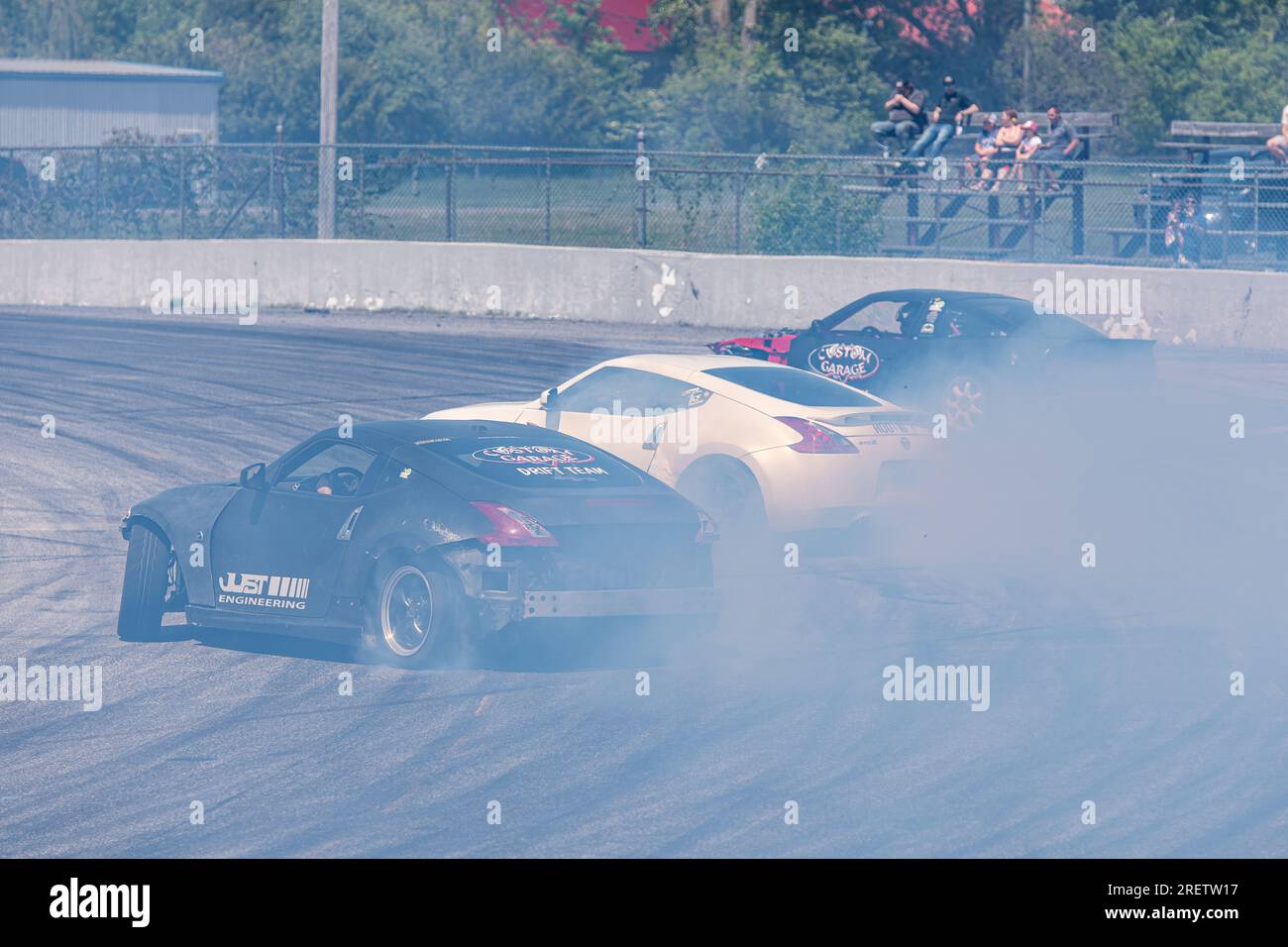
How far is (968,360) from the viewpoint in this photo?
18.4m

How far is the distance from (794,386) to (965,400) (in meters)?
4.42

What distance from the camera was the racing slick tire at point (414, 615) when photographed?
10281 millimetres

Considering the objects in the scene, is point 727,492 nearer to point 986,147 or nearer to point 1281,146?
point 1281,146

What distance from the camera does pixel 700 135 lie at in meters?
58.6

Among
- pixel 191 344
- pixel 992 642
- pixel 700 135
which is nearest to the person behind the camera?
pixel 992 642

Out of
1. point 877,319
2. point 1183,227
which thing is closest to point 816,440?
point 877,319

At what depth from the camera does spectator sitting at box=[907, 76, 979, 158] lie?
31984 mm

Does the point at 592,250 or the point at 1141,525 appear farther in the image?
the point at 592,250

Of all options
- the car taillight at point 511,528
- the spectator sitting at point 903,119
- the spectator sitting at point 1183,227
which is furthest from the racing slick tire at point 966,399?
the spectator sitting at point 903,119

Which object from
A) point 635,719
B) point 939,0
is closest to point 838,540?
point 635,719

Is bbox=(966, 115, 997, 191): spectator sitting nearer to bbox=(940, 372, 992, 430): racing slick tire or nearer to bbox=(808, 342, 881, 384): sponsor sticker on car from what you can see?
bbox=(940, 372, 992, 430): racing slick tire

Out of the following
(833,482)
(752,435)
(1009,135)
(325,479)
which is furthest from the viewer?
(1009,135)

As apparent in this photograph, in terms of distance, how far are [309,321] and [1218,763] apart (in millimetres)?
22161
